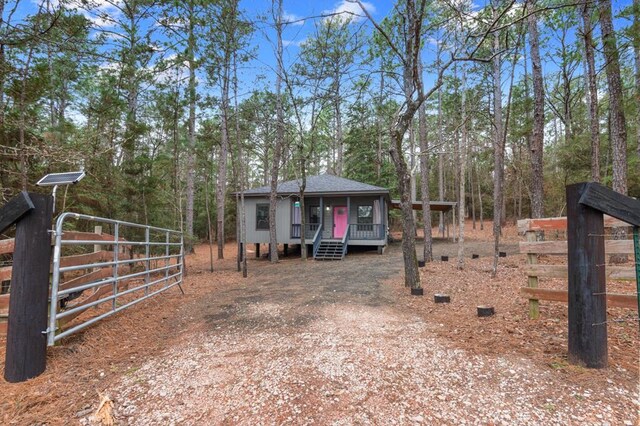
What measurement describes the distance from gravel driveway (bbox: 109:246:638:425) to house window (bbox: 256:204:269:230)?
440 inches

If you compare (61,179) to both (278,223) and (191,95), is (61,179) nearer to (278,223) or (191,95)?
(191,95)

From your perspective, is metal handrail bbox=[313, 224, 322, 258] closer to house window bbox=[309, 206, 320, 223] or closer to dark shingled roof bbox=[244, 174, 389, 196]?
house window bbox=[309, 206, 320, 223]

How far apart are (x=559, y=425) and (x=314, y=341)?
7.08ft

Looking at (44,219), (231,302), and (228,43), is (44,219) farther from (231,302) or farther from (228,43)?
(228,43)

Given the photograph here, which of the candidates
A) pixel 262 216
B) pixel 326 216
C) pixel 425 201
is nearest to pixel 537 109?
pixel 425 201

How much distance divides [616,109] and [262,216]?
13093 mm

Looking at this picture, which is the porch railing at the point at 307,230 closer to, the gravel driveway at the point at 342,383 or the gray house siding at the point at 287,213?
the gray house siding at the point at 287,213

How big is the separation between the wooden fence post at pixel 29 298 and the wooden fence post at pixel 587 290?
181 inches

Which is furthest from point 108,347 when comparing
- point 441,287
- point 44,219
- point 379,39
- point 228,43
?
point 228,43

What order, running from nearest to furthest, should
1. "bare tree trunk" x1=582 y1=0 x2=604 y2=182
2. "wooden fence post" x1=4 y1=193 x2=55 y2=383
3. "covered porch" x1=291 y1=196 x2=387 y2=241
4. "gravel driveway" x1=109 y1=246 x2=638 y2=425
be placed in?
1. "gravel driveway" x1=109 y1=246 x2=638 y2=425
2. "wooden fence post" x1=4 y1=193 x2=55 y2=383
3. "bare tree trunk" x1=582 y1=0 x2=604 y2=182
4. "covered porch" x1=291 y1=196 x2=387 y2=241

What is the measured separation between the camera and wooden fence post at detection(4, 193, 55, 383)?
8.26 feet

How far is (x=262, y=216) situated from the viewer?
49.9 ft

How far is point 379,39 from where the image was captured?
7.11 meters

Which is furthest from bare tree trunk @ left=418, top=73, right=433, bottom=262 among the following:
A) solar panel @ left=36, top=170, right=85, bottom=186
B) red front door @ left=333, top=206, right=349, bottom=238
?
solar panel @ left=36, top=170, right=85, bottom=186
